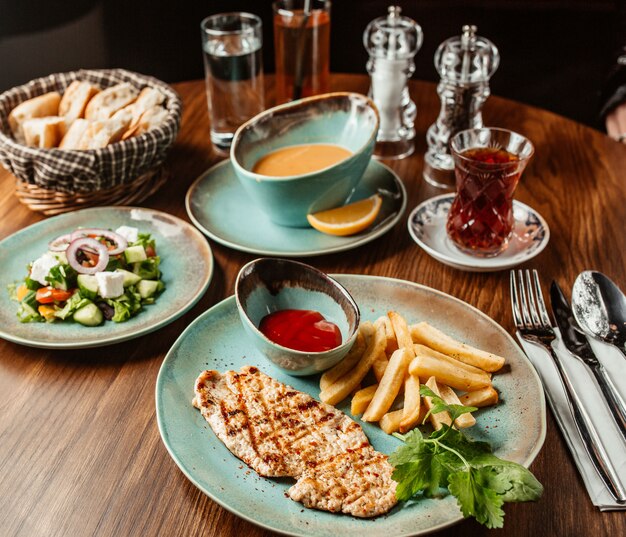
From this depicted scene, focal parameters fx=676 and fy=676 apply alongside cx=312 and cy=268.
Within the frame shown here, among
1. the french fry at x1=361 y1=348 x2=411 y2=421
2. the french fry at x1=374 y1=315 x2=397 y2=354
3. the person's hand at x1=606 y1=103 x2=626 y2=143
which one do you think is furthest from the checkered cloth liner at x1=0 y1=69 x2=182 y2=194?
the person's hand at x1=606 y1=103 x2=626 y2=143

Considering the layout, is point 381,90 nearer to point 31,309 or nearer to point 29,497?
point 31,309

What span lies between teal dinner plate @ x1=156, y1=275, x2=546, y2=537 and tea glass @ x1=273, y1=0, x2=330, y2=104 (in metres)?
1.24

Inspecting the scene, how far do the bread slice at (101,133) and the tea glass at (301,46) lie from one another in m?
0.80

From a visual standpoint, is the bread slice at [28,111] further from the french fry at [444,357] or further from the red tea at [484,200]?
the french fry at [444,357]

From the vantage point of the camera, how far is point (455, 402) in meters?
1.59

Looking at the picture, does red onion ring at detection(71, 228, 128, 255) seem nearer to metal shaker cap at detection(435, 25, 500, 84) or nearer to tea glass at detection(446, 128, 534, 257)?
tea glass at detection(446, 128, 534, 257)

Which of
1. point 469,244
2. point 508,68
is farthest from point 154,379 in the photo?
point 508,68

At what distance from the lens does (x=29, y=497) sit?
4.76ft

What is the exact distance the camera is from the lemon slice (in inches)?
87.6

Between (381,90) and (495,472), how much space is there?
183cm

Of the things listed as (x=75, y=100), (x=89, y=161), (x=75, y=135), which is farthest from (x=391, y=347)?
(x=75, y=100)

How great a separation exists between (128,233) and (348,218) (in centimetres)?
72

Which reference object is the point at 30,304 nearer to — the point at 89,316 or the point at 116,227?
the point at 89,316

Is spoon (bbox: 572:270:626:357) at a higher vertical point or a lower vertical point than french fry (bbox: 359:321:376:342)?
lower
